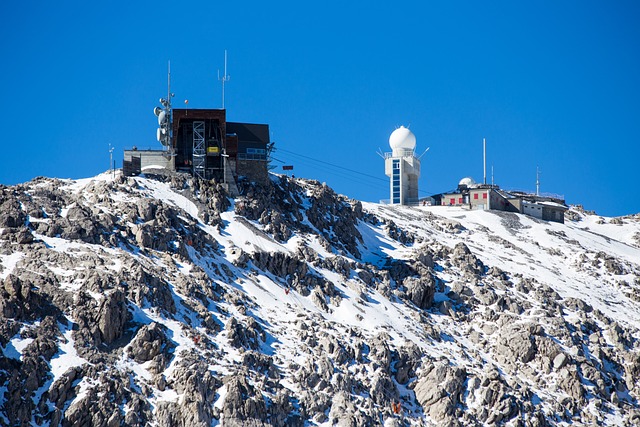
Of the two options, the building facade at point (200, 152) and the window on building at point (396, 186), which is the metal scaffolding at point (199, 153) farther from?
the window on building at point (396, 186)

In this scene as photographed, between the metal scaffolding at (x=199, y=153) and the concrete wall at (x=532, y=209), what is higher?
the metal scaffolding at (x=199, y=153)

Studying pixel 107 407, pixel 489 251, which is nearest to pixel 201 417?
pixel 107 407

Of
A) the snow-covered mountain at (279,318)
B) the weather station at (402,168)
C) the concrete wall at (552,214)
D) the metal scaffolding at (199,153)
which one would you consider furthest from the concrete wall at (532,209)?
the metal scaffolding at (199,153)

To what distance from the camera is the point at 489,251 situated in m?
134

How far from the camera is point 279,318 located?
9650 cm

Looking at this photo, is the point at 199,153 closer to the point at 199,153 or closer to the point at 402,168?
the point at 199,153

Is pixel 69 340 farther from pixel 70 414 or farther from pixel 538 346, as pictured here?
pixel 538 346

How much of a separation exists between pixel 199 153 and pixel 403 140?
197 feet

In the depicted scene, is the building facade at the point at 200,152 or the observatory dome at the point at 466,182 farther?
the observatory dome at the point at 466,182

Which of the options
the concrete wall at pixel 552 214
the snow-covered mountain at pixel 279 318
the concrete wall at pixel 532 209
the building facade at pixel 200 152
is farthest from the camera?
the concrete wall at pixel 552 214

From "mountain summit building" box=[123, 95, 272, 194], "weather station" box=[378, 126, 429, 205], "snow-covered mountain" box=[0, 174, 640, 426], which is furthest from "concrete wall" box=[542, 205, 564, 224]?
"mountain summit building" box=[123, 95, 272, 194]

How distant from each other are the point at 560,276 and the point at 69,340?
69848 millimetres

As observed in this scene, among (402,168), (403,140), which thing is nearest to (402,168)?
(402,168)

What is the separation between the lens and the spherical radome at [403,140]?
172 metres
